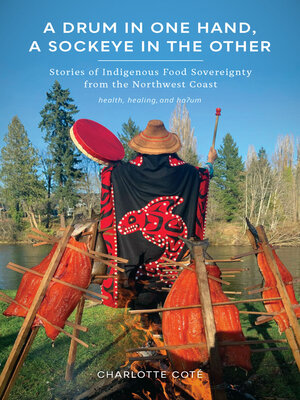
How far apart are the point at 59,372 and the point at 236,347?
2809 mm

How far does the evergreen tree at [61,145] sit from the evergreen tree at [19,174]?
6.61 ft

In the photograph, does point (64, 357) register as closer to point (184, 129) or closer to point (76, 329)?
point (76, 329)

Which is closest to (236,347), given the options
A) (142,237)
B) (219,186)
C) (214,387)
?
(214,387)

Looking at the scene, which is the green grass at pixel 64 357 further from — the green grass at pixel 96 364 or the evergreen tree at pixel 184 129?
the evergreen tree at pixel 184 129

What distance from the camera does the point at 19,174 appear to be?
104 ft

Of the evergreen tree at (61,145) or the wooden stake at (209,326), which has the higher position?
the evergreen tree at (61,145)

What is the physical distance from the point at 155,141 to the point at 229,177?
112ft

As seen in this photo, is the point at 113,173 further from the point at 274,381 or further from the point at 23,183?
the point at 23,183

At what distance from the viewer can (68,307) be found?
237 cm

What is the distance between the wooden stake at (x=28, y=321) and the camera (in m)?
2.02

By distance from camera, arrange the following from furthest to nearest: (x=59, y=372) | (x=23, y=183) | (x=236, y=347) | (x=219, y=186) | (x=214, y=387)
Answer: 1. (x=219, y=186)
2. (x=23, y=183)
3. (x=59, y=372)
4. (x=236, y=347)
5. (x=214, y=387)

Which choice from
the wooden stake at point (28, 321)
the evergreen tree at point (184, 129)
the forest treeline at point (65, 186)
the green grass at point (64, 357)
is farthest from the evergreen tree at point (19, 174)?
the wooden stake at point (28, 321)

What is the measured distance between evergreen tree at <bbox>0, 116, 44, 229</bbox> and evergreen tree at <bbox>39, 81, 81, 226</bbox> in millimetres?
2016

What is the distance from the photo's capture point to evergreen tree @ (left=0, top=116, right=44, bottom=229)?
31.7 metres
